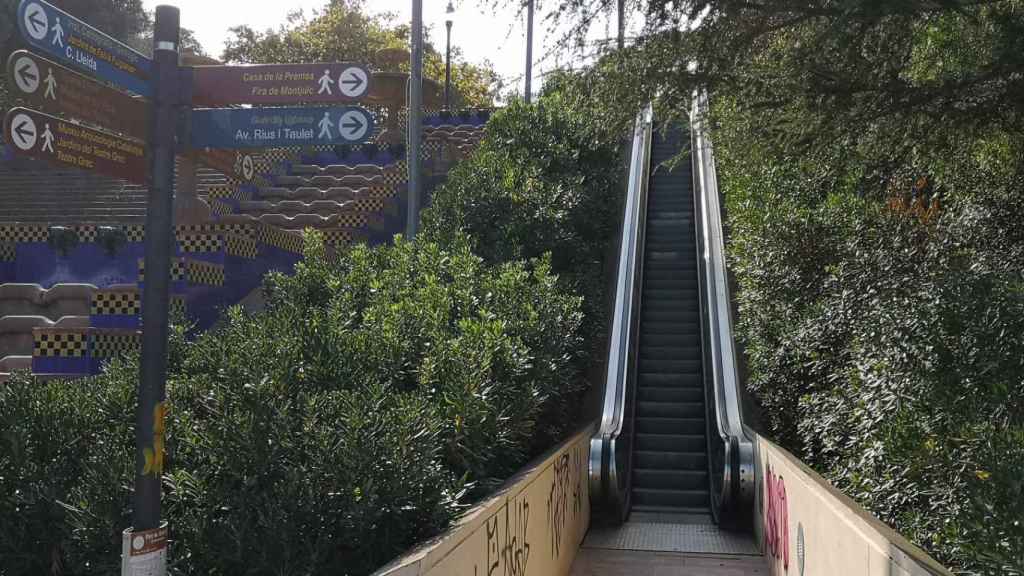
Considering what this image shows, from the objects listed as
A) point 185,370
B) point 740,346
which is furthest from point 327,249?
point 185,370

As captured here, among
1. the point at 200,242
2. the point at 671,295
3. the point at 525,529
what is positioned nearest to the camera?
the point at 525,529

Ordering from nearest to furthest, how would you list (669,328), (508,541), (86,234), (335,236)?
(508,541)
(86,234)
(669,328)
(335,236)

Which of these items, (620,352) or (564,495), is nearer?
(564,495)

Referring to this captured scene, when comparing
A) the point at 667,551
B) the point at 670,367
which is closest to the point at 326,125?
the point at 667,551

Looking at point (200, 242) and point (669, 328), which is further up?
point (200, 242)

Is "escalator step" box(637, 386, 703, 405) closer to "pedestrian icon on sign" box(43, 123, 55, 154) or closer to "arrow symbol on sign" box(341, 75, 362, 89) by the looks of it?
"arrow symbol on sign" box(341, 75, 362, 89)

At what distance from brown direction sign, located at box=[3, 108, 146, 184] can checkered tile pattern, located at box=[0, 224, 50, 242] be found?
10.8 metres

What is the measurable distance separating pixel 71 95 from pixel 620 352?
8.01 metres

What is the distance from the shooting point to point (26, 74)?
163 inches

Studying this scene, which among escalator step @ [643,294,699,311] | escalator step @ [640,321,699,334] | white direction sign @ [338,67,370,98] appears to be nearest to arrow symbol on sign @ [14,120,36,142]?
white direction sign @ [338,67,370,98]

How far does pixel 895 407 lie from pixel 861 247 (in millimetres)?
2950

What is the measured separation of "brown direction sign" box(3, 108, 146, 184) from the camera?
13.8ft

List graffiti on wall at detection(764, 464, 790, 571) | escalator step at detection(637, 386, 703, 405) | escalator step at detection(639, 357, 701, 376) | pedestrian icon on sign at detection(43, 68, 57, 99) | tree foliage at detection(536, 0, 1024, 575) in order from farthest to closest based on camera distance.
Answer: escalator step at detection(639, 357, 701, 376) → escalator step at detection(637, 386, 703, 405) → graffiti on wall at detection(764, 464, 790, 571) → tree foliage at detection(536, 0, 1024, 575) → pedestrian icon on sign at detection(43, 68, 57, 99)

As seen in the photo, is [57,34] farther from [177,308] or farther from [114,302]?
[114,302]
